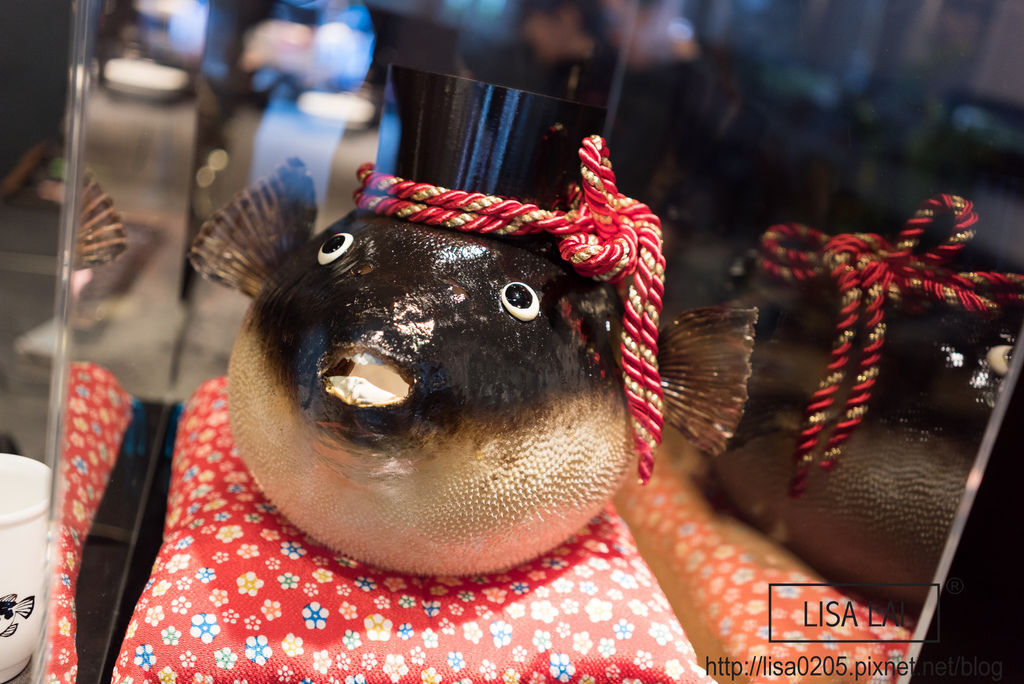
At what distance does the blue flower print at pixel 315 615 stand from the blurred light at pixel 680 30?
0.69 m

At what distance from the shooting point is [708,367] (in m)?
0.66

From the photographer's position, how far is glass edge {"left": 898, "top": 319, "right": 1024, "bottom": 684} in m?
0.50

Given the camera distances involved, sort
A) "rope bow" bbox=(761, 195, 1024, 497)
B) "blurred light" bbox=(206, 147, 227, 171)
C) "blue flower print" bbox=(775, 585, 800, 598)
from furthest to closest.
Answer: "blurred light" bbox=(206, 147, 227, 171) < "blue flower print" bbox=(775, 585, 800, 598) < "rope bow" bbox=(761, 195, 1024, 497)

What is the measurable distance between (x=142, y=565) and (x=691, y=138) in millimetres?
691

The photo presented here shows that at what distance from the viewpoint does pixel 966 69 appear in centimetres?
64

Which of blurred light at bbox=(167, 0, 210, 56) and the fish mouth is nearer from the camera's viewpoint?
the fish mouth

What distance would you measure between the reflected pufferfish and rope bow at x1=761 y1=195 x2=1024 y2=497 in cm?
10

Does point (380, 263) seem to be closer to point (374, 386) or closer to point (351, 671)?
point (374, 386)

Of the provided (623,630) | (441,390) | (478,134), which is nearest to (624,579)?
(623,630)

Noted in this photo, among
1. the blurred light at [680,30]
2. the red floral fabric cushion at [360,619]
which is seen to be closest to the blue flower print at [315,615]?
the red floral fabric cushion at [360,619]

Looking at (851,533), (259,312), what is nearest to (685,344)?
(851,533)

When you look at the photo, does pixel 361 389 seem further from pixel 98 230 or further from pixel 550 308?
pixel 98 230
